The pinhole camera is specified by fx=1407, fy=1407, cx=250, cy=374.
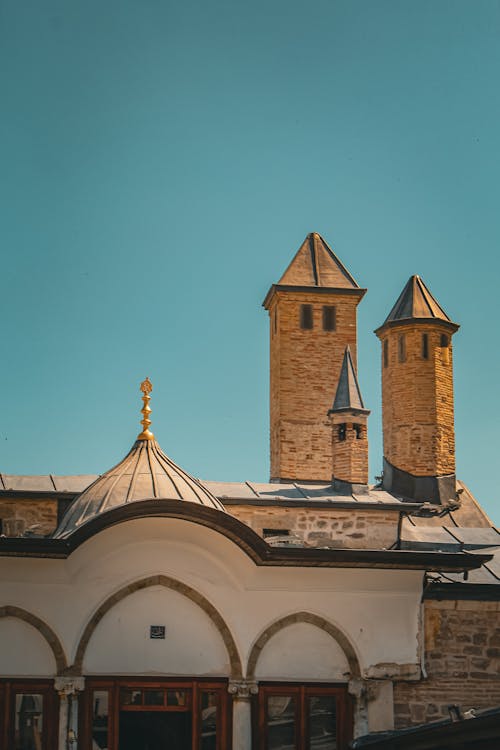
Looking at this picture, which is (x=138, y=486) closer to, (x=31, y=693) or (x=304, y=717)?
(x=31, y=693)

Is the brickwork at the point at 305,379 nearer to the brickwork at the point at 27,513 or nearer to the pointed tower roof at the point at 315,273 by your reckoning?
the pointed tower roof at the point at 315,273

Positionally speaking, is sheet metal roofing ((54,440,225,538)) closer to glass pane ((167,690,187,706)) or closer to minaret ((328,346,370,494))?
glass pane ((167,690,187,706))

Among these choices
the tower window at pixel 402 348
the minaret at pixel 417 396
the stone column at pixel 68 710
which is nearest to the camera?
the stone column at pixel 68 710

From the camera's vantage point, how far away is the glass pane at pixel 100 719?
16.5 m

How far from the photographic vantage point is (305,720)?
17.0m

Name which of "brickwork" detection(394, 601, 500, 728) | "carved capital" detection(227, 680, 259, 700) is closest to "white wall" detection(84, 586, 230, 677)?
"carved capital" detection(227, 680, 259, 700)

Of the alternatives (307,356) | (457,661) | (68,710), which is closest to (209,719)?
(68,710)

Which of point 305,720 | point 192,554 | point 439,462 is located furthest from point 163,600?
point 439,462

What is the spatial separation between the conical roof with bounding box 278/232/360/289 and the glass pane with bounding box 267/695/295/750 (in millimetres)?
14273

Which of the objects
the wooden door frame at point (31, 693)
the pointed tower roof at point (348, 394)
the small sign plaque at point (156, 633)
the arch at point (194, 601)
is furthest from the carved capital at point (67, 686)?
the pointed tower roof at point (348, 394)

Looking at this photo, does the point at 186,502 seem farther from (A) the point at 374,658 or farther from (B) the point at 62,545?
(A) the point at 374,658

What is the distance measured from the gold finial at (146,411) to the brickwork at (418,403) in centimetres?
1012

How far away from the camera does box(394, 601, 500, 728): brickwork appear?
57.9 ft

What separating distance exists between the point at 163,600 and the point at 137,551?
668 mm
